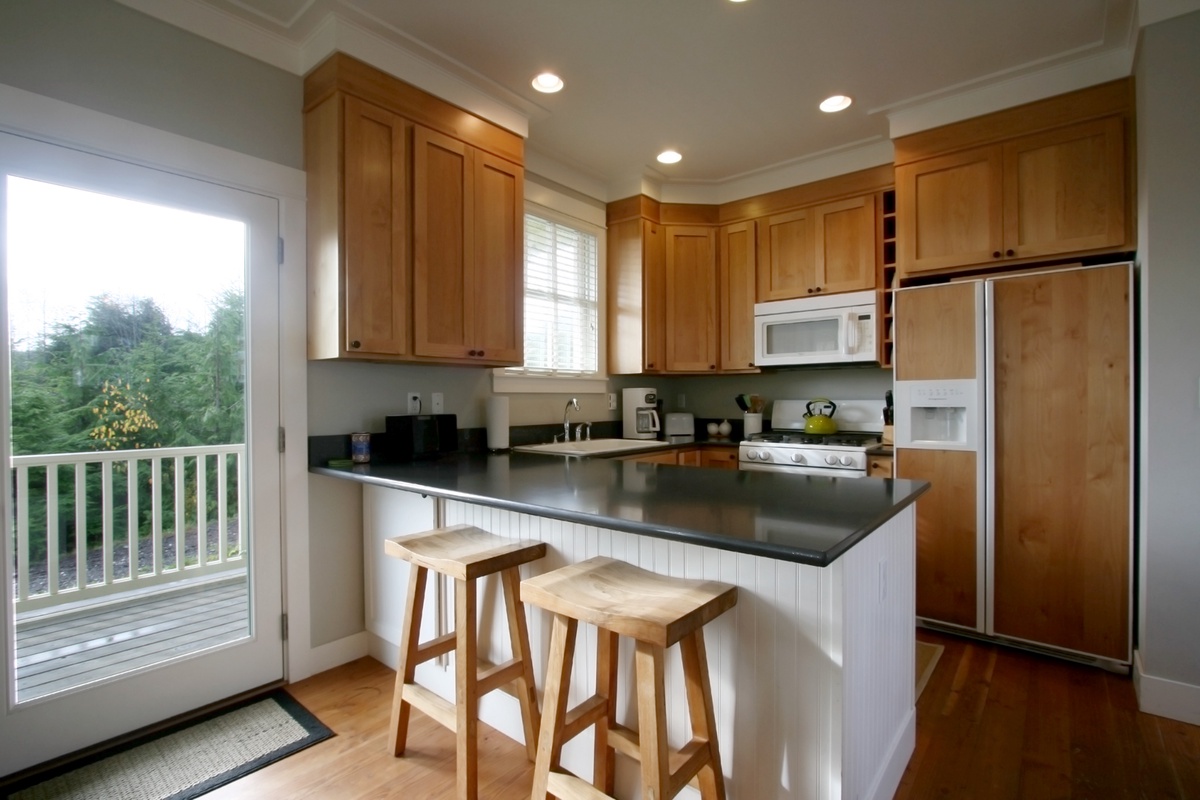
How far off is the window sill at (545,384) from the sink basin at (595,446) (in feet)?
1.07

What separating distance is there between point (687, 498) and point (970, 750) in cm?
132

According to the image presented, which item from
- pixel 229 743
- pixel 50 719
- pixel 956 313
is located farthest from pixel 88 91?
pixel 956 313

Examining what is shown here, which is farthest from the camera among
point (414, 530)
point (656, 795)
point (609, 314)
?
point (609, 314)

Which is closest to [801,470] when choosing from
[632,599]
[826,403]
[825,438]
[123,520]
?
[825,438]

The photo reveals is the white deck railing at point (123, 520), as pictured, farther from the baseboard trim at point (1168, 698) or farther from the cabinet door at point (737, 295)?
the baseboard trim at point (1168, 698)

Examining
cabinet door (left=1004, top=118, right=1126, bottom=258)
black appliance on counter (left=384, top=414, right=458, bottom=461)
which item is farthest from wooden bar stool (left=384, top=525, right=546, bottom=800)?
cabinet door (left=1004, top=118, right=1126, bottom=258)

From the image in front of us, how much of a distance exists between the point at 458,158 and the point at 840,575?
2.32 m

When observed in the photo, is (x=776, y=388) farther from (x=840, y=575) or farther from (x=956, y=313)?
(x=840, y=575)

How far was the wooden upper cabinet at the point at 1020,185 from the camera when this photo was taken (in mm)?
2473

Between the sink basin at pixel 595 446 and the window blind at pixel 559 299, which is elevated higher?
the window blind at pixel 559 299

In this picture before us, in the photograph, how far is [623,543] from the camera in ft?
5.16

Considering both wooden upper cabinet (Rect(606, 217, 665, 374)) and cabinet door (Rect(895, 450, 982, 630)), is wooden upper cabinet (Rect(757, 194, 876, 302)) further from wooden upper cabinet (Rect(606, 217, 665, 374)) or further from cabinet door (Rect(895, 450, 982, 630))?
cabinet door (Rect(895, 450, 982, 630))

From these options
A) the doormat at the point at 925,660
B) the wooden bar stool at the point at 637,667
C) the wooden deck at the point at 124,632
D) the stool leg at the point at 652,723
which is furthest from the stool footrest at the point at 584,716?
the wooden deck at the point at 124,632

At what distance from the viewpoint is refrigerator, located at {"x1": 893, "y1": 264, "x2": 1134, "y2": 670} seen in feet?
7.72
